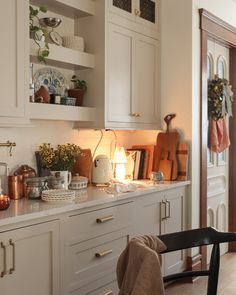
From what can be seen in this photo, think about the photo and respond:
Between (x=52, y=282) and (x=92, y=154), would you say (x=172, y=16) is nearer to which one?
(x=92, y=154)

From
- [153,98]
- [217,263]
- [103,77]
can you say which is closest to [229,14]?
[153,98]

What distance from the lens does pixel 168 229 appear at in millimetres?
3311

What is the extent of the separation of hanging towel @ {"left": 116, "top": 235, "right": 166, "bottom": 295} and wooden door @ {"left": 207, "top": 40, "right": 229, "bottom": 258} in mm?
2671

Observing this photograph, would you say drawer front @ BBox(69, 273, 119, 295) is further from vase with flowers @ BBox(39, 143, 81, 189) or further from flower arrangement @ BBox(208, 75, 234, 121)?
flower arrangement @ BBox(208, 75, 234, 121)

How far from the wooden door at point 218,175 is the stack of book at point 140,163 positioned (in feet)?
2.30

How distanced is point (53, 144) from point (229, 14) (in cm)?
234

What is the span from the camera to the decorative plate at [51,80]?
2.86 meters

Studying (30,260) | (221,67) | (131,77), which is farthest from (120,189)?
(221,67)

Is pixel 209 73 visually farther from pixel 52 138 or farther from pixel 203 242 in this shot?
pixel 203 242

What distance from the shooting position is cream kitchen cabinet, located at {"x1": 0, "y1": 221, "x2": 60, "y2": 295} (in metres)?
1.99

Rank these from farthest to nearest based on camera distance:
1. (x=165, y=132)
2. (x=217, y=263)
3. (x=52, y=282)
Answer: (x=165, y=132) < (x=52, y=282) < (x=217, y=263)

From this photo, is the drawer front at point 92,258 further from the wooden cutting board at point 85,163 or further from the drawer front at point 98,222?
the wooden cutting board at point 85,163

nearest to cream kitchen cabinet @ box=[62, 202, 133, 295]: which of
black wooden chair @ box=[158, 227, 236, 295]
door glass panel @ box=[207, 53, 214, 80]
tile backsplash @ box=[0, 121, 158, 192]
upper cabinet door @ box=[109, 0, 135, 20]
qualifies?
tile backsplash @ box=[0, 121, 158, 192]

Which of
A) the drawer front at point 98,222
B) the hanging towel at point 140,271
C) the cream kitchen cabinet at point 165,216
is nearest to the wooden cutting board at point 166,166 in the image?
the cream kitchen cabinet at point 165,216
